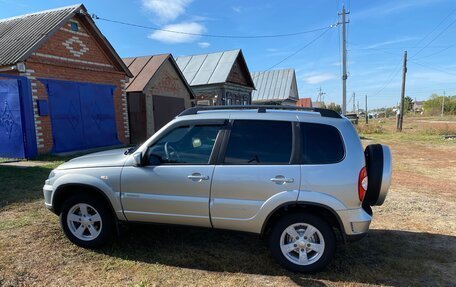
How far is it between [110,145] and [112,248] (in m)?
11.1

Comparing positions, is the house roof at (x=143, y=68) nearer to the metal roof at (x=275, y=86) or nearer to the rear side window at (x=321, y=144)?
the rear side window at (x=321, y=144)

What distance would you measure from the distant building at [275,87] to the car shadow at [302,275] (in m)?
31.2

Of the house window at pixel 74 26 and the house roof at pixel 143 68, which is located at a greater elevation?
the house window at pixel 74 26

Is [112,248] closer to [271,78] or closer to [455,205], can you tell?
[455,205]

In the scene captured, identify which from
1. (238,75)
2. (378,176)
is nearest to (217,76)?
(238,75)

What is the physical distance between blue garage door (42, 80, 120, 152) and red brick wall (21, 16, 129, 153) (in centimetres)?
26

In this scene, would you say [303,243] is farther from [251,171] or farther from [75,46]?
[75,46]

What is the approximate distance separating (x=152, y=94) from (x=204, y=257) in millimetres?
14335

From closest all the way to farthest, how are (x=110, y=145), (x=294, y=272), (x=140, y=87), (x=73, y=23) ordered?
(x=294, y=272) < (x=73, y=23) < (x=110, y=145) < (x=140, y=87)

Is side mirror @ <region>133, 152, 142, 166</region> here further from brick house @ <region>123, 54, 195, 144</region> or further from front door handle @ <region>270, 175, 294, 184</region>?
brick house @ <region>123, 54, 195, 144</region>

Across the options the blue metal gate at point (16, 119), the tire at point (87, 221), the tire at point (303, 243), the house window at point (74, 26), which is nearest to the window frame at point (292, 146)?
the tire at point (303, 243)

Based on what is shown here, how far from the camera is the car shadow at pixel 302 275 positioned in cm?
389

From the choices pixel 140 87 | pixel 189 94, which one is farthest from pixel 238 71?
pixel 140 87

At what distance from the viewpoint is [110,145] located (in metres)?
15.0
